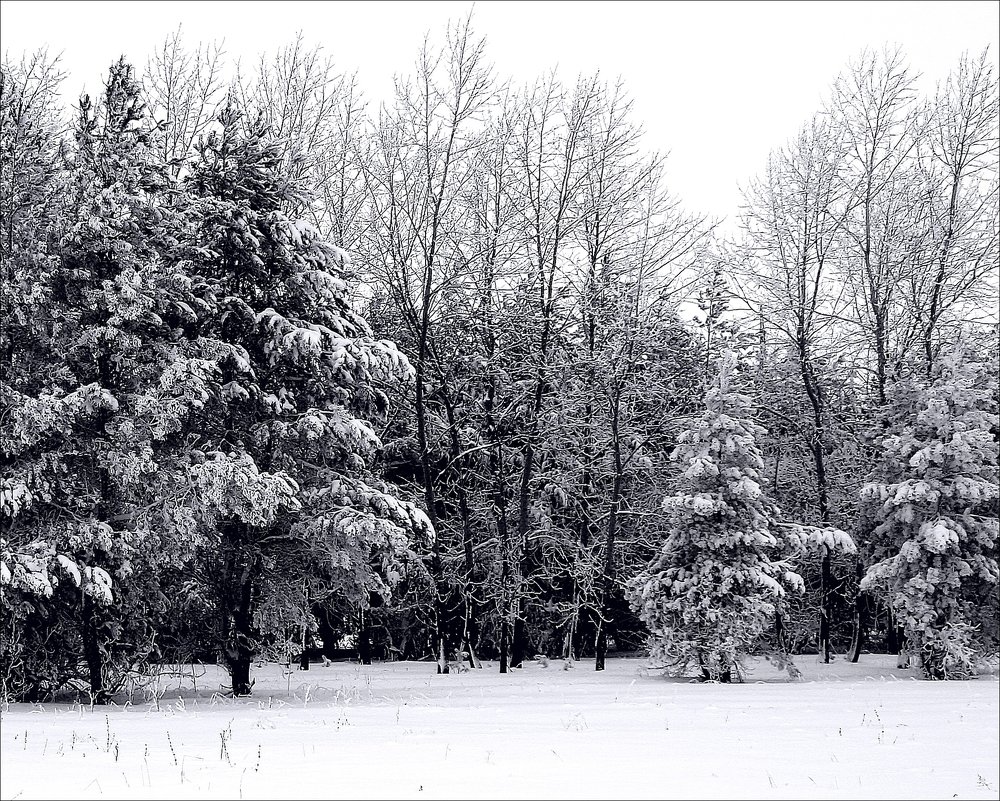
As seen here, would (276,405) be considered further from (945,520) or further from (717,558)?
(945,520)

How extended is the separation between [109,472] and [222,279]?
379cm

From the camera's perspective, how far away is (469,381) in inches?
981

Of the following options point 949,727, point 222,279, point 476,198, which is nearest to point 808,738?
point 949,727

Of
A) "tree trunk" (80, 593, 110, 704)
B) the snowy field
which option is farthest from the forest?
the snowy field

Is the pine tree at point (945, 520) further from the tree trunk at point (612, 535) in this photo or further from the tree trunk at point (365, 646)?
the tree trunk at point (365, 646)

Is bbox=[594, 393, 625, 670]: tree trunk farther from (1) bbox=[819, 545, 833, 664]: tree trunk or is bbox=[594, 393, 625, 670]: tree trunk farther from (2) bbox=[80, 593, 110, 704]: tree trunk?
(2) bbox=[80, 593, 110, 704]: tree trunk

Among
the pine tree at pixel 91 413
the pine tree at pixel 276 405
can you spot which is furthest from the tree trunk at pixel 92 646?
the pine tree at pixel 276 405

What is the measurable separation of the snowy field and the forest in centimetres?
264

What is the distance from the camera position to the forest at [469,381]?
1562cm

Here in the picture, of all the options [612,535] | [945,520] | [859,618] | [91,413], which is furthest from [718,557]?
[91,413]

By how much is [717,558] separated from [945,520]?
477 centimetres

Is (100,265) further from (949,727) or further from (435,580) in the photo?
(949,727)

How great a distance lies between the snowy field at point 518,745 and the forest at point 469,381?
104 inches

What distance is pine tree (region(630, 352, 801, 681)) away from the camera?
20.1 m
